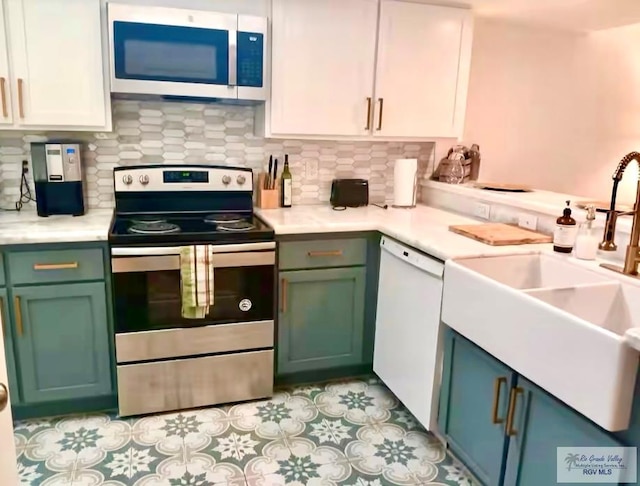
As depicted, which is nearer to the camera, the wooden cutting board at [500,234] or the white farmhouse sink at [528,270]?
the white farmhouse sink at [528,270]

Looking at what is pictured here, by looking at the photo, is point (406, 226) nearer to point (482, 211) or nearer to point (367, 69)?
point (482, 211)

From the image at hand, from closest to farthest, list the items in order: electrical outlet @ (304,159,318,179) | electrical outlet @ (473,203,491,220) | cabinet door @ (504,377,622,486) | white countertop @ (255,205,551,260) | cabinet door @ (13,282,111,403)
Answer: cabinet door @ (504,377,622,486), white countertop @ (255,205,551,260), cabinet door @ (13,282,111,403), electrical outlet @ (473,203,491,220), electrical outlet @ (304,159,318,179)

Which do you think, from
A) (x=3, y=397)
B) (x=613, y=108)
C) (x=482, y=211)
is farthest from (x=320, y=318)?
(x=613, y=108)

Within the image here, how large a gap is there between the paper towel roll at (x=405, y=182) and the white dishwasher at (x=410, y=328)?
59 cm

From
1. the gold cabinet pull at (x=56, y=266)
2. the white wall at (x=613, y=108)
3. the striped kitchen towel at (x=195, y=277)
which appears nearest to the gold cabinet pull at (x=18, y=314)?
the gold cabinet pull at (x=56, y=266)

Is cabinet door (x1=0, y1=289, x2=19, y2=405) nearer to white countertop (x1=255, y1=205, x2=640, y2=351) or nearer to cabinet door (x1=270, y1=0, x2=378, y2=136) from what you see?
white countertop (x1=255, y1=205, x2=640, y2=351)

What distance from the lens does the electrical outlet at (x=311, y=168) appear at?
310 centimetres

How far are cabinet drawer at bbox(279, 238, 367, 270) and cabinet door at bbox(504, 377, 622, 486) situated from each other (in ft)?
3.79

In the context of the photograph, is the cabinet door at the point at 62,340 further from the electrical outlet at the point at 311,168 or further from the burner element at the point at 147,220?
the electrical outlet at the point at 311,168

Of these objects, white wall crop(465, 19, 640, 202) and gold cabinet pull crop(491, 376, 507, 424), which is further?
white wall crop(465, 19, 640, 202)

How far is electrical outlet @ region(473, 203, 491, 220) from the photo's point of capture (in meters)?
2.74

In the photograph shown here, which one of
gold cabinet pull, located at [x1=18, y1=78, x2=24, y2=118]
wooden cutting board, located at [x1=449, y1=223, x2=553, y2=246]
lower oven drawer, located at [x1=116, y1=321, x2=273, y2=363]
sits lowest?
lower oven drawer, located at [x1=116, y1=321, x2=273, y2=363]

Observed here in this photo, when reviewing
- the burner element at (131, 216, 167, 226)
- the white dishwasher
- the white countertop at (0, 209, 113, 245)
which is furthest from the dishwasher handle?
the white countertop at (0, 209, 113, 245)

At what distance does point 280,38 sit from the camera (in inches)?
102
